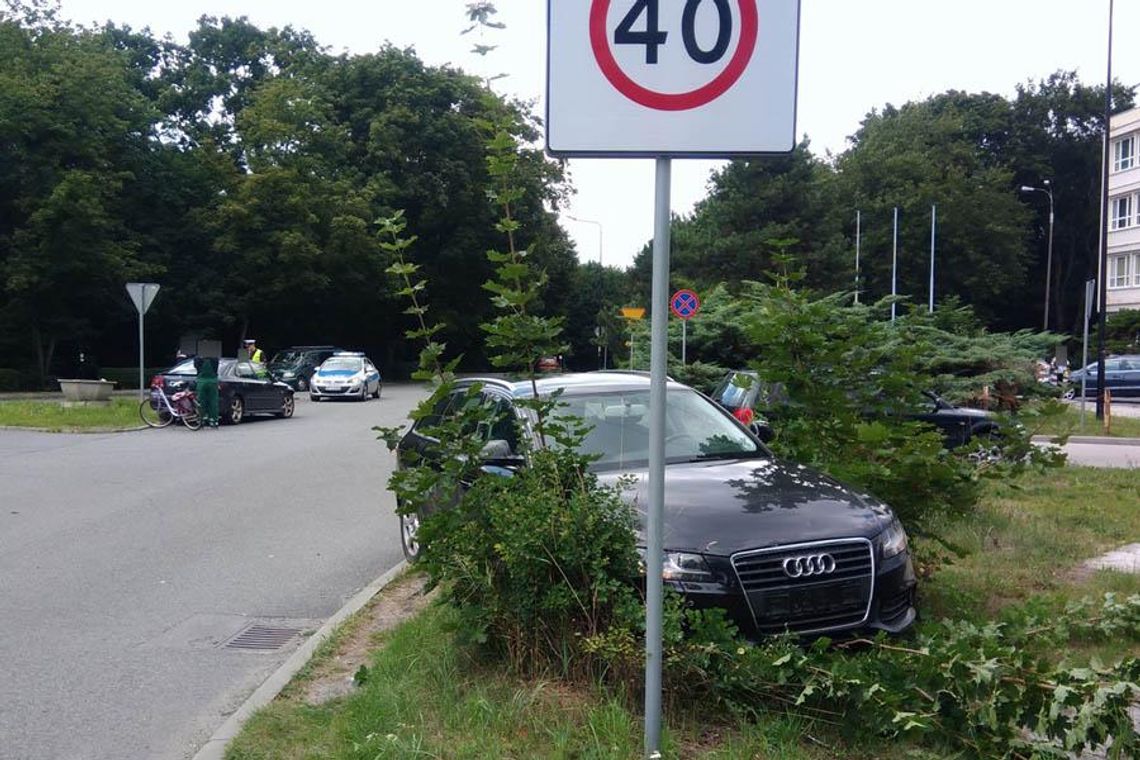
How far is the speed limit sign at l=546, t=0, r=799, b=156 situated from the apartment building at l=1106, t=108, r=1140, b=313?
204 ft

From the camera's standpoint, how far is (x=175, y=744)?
187 inches

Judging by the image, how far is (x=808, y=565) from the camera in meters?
4.61

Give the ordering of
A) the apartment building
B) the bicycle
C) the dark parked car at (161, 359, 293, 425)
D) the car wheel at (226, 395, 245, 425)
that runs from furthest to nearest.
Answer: the apartment building < the car wheel at (226, 395, 245, 425) < the dark parked car at (161, 359, 293, 425) < the bicycle

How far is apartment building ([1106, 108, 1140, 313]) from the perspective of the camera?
192 ft

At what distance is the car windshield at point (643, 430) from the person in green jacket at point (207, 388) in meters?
16.7

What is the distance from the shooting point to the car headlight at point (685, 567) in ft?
14.9

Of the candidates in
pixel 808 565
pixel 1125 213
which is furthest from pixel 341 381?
pixel 1125 213

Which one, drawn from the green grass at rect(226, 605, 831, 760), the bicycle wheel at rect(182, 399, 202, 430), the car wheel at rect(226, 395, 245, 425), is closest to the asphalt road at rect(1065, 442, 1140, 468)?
the green grass at rect(226, 605, 831, 760)

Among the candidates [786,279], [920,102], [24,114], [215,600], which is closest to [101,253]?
[24,114]

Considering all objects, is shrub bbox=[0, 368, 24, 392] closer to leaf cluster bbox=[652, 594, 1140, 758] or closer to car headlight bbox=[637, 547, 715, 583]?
car headlight bbox=[637, 547, 715, 583]

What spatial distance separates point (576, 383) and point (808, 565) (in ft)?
8.61

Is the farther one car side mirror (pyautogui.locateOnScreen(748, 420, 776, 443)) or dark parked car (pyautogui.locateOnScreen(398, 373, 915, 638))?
car side mirror (pyautogui.locateOnScreen(748, 420, 776, 443))

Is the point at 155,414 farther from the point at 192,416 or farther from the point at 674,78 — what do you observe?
the point at 674,78

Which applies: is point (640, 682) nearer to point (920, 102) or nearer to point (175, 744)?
point (175, 744)
